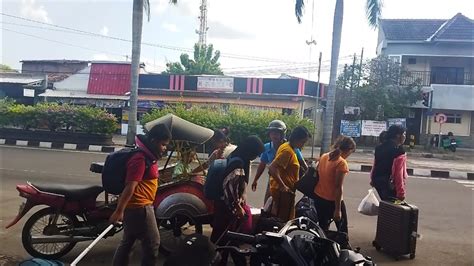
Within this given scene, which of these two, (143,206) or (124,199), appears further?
(143,206)

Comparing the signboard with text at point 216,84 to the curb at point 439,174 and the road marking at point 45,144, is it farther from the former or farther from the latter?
the curb at point 439,174

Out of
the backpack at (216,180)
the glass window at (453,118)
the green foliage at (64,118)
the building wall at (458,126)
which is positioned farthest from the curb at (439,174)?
the glass window at (453,118)

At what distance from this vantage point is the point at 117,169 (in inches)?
149

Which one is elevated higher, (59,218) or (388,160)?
(388,160)

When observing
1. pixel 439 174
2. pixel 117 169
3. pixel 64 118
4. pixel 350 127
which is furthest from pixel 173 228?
pixel 350 127

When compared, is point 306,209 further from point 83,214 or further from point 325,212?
point 83,214

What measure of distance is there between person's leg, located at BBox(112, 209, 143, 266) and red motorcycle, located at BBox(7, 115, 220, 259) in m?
0.95

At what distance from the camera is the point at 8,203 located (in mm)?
7488

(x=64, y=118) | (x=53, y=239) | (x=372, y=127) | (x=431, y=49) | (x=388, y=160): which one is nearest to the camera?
(x=53, y=239)

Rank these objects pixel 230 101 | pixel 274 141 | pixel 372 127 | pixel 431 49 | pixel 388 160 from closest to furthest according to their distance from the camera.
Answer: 1. pixel 388 160
2. pixel 274 141
3. pixel 372 127
4. pixel 230 101
5. pixel 431 49

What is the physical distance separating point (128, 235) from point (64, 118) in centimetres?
1661

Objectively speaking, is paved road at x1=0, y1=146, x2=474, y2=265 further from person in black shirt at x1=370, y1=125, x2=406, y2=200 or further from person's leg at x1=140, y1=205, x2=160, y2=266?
person's leg at x1=140, y1=205, x2=160, y2=266

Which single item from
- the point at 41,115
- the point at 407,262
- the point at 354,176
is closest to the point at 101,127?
the point at 41,115

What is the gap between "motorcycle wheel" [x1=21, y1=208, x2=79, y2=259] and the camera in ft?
15.9
